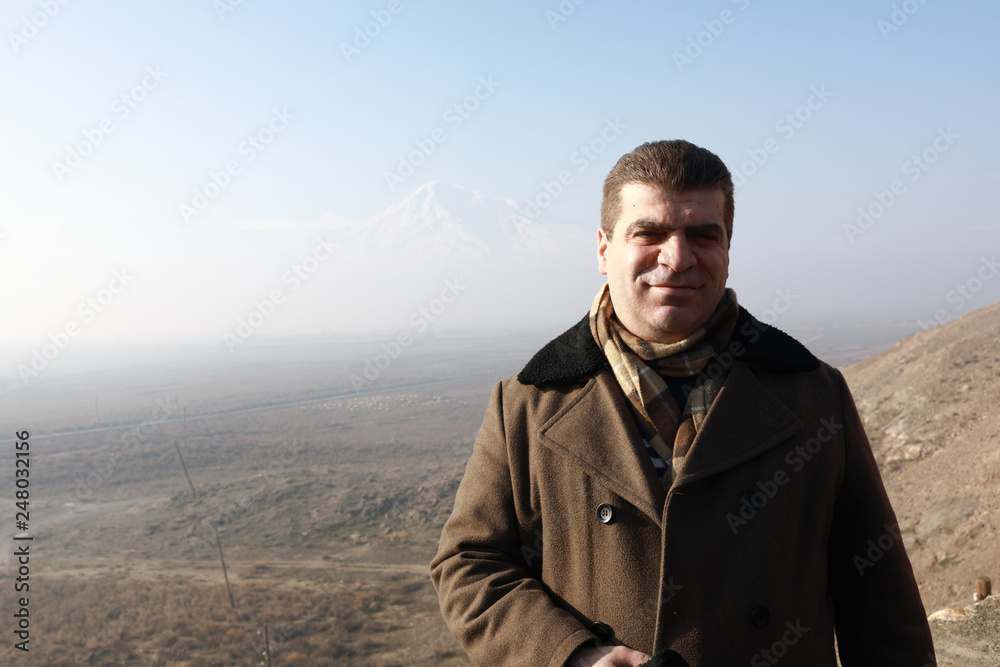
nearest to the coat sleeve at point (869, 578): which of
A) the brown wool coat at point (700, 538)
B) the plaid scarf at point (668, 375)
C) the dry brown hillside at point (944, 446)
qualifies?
the brown wool coat at point (700, 538)

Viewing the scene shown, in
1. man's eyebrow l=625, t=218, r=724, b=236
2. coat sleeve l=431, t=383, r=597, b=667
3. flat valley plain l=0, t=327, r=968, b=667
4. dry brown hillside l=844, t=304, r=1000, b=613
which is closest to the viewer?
coat sleeve l=431, t=383, r=597, b=667

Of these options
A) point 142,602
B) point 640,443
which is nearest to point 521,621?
point 640,443

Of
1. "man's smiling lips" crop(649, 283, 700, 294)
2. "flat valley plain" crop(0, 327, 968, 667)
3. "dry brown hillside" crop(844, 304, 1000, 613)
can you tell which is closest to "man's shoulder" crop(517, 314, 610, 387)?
"man's smiling lips" crop(649, 283, 700, 294)

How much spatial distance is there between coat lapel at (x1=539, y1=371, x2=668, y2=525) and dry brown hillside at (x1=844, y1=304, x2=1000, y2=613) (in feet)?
32.7

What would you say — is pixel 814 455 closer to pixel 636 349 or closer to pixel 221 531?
pixel 636 349

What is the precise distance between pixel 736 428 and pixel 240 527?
4651 cm

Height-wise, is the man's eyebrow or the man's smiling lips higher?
the man's eyebrow

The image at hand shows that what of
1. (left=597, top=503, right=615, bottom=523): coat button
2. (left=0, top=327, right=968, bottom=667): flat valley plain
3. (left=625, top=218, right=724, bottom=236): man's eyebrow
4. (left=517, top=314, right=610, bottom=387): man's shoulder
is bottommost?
(left=0, top=327, right=968, bottom=667): flat valley plain

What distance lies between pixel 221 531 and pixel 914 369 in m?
40.1

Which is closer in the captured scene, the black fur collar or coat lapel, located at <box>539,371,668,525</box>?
coat lapel, located at <box>539,371,668,525</box>

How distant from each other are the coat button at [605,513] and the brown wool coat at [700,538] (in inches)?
0.5

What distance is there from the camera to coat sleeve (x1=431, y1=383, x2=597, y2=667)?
156cm

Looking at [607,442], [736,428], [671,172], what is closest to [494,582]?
[607,442]

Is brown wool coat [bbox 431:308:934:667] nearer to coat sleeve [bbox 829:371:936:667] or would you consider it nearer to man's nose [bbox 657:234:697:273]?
coat sleeve [bbox 829:371:936:667]
